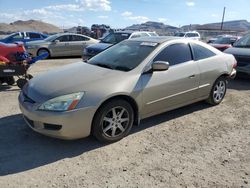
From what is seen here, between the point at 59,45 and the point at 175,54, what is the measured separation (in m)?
10.9

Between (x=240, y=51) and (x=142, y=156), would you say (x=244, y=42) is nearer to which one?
(x=240, y=51)

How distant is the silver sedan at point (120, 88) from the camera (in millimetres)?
3918

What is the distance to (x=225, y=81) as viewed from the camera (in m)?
6.33

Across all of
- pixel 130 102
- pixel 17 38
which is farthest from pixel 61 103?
pixel 17 38

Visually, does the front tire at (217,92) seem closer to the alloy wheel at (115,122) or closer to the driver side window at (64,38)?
the alloy wheel at (115,122)

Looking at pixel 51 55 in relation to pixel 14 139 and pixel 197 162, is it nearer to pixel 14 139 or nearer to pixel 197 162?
pixel 14 139

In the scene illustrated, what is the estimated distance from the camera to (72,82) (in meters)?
4.25

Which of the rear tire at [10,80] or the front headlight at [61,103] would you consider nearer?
the front headlight at [61,103]

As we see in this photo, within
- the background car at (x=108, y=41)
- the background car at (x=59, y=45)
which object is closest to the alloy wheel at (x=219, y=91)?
the background car at (x=108, y=41)

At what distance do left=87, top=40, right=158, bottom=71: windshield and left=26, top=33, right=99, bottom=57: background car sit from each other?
9815 mm

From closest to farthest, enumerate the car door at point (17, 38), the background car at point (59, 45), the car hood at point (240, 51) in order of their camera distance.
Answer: the car hood at point (240, 51), the background car at point (59, 45), the car door at point (17, 38)

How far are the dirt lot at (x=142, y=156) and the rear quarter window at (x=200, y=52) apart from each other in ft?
4.03

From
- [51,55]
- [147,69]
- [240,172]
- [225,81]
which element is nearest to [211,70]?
[225,81]

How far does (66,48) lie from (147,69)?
11383 millimetres
